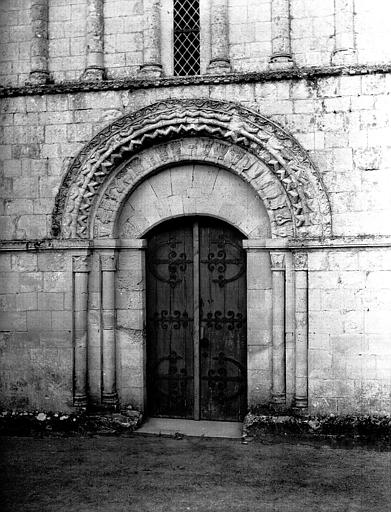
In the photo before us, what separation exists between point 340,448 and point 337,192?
301 centimetres

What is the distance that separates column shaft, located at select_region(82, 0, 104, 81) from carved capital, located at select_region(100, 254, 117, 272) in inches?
89.8

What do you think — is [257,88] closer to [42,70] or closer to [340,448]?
[42,70]

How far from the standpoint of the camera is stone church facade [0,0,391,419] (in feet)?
27.0

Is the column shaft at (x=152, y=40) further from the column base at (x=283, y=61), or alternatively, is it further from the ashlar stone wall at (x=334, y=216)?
the column base at (x=283, y=61)

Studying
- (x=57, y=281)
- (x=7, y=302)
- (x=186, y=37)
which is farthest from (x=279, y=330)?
(x=186, y=37)

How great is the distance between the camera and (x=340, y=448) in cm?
806

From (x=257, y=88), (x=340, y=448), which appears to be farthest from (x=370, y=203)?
(x=340, y=448)

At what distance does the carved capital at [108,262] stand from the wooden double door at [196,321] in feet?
1.59

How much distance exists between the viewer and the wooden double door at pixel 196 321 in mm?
8969

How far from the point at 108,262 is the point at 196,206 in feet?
4.44

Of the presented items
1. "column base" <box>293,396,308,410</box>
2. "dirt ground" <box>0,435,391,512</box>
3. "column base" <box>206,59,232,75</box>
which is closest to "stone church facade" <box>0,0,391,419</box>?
"column base" <box>206,59,232,75</box>

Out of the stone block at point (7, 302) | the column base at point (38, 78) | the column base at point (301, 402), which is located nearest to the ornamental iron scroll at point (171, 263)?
the stone block at point (7, 302)

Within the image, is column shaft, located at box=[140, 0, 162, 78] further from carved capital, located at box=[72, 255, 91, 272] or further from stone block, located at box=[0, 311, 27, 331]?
stone block, located at box=[0, 311, 27, 331]

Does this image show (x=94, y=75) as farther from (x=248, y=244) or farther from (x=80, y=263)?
(x=248, y=244)
